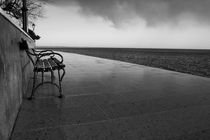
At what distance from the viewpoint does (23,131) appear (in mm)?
1785

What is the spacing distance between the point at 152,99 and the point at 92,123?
1.48 meters

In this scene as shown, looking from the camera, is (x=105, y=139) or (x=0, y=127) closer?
(x=0, y=127)

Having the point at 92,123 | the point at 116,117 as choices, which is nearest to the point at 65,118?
the point at 92,123

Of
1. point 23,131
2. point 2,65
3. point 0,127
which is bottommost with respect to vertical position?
point 23,131

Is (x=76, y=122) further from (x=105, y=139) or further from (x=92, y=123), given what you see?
(x=105, y=139)

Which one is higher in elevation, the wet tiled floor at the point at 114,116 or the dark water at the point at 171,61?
the dark water at the point at 171,61

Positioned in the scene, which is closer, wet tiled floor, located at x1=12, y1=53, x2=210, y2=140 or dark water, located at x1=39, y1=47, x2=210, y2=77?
wet tiled floor, located at x1=12, y1=53, x2=210, y2=140

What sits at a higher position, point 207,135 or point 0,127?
point 0,127

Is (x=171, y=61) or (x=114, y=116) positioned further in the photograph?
(x=171, y=61)

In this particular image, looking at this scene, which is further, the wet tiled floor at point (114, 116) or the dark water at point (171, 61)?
the dark water at point (171, 61)

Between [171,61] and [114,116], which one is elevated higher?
[171,61]

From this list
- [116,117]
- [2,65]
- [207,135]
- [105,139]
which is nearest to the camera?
[2,65]

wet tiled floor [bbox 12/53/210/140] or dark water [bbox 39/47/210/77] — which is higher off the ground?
dark water [bbox 39/47/210/77]

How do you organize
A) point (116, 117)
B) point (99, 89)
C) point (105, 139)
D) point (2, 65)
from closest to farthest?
point (2, 65) → point (105, 139) → point (116, 117) → point (99, 89)
